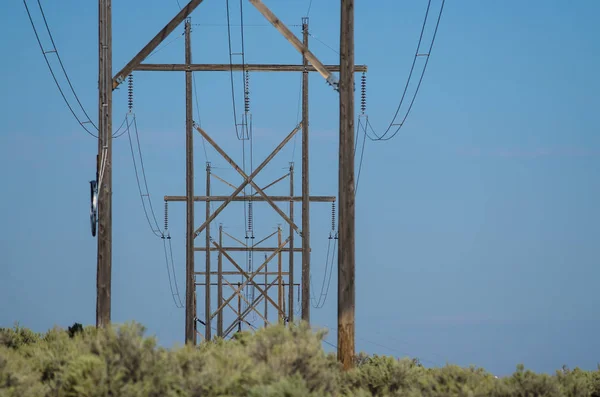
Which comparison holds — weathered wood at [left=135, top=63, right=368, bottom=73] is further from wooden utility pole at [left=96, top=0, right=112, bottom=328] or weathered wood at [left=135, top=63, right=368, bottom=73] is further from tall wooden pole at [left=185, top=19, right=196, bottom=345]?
wooden utility pole at [left=96, top=0, right=112, bottom=328]

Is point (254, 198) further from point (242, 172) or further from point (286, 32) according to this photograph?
point (286, 32)

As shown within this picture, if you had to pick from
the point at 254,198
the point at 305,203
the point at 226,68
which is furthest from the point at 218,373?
the point at 254,198

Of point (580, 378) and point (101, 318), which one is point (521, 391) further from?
point (101, 318)

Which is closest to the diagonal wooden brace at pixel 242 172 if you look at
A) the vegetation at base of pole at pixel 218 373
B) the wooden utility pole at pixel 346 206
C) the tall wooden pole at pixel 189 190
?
the tall wooden pole at pixel 189 190

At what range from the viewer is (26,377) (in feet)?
42.9

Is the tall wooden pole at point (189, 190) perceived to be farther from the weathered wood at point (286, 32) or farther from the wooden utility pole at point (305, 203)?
the weathered wood at point (286, 32)

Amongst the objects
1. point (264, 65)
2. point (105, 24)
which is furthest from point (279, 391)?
point (264, 65)

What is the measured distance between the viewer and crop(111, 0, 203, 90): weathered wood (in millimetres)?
19781

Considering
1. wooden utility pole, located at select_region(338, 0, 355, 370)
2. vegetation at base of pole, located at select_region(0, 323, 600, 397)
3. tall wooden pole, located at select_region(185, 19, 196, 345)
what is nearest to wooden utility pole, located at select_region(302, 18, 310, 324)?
tall wooden pole, located at select_region(185, 19, 196, 345)

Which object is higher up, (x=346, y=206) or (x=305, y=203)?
(x=305, y=203)

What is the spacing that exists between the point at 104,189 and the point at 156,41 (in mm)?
2774

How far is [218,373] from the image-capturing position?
12211mm

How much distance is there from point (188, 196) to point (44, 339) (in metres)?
10.1

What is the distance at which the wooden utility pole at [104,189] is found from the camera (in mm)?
20094
